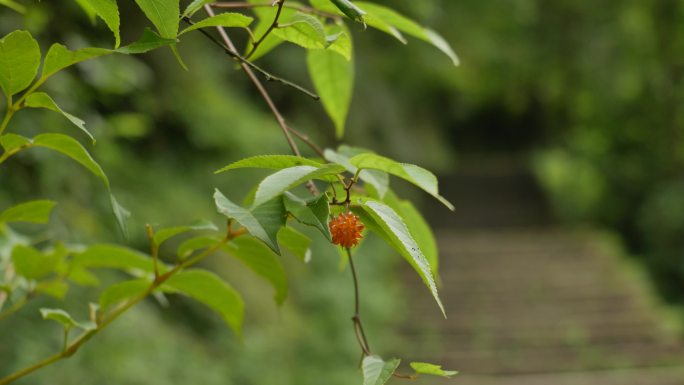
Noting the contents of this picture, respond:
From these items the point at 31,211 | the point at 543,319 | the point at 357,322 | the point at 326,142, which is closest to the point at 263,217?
the point at 357,322

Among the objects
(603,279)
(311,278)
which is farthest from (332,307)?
(603,279)

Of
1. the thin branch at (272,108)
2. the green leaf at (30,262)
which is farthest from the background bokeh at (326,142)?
the thin branch at (272,108)

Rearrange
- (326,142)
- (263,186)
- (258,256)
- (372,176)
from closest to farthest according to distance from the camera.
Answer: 1. (263,186)
2. (372,176)
3. (258,256)
4. (326,142)

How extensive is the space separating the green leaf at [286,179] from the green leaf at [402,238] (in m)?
0.03

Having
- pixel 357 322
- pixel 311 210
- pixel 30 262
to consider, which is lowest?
pixel 30 262

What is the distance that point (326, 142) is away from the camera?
6832 millimetres

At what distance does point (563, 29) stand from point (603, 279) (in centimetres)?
354

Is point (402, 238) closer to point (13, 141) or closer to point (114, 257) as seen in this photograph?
point (13, 141)

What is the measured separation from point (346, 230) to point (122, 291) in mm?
279

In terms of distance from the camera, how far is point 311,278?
5039mm

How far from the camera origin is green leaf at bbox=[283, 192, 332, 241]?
1.18 feet

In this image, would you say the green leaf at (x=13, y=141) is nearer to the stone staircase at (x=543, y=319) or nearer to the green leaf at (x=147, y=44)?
the green leaf at (x=147, y=44)

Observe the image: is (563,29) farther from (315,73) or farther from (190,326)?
(315,73)

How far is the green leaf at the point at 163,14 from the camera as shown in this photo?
1.23ft
